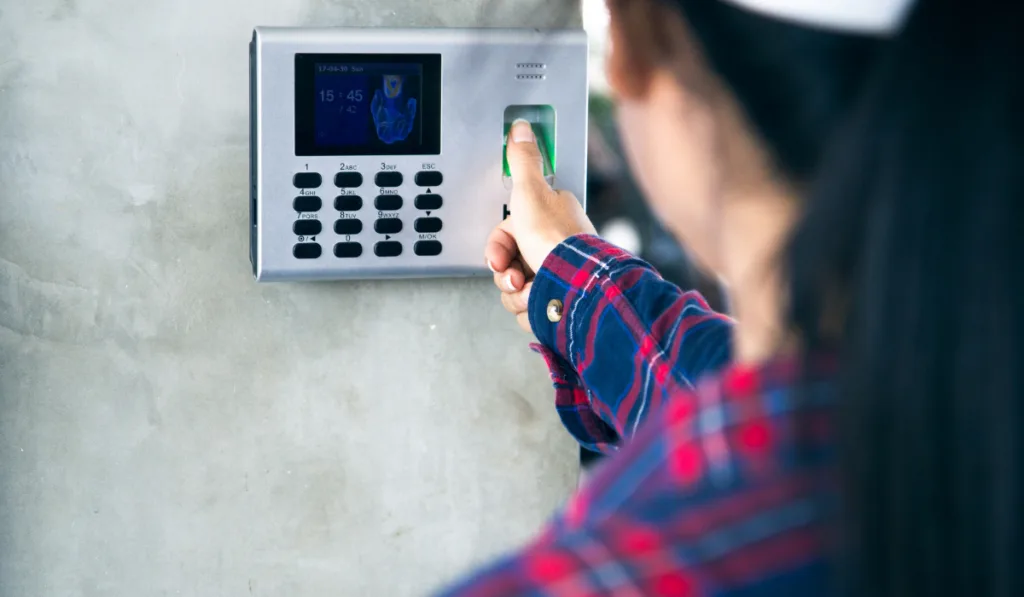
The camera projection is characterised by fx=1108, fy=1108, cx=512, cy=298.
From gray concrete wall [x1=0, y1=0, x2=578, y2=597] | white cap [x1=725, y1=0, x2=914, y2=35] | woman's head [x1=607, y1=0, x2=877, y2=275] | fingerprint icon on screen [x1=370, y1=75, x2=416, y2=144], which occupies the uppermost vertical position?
white cap [x1=725, y1=0, x2=914, y2=35]

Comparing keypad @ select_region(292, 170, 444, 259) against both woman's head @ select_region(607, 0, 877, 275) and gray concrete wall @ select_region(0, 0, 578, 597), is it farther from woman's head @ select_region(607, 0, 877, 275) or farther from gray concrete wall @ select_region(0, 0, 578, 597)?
woman's head @ select_region(607, 0, 877, 275)

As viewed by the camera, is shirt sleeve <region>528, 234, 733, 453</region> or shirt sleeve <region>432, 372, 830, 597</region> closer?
shirt sleeve <region>432, 372, 830, 597</region>

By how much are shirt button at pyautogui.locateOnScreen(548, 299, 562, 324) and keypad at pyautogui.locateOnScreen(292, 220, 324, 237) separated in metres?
0.14

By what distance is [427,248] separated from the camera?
667mm

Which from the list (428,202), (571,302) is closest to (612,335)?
(571,302)

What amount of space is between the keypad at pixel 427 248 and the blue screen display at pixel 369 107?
5 centimetres

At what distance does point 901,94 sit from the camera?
0.27 metres

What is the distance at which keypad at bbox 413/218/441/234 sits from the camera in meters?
0.66

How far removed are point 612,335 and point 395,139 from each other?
17cm

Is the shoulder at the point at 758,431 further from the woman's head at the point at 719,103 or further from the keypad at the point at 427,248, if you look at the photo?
the keypad at the point at 427,248

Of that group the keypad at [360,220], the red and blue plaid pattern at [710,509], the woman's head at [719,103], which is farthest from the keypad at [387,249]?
the red and blue plaid pattern at [710,509]

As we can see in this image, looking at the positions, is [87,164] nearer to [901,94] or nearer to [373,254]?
[373,254]

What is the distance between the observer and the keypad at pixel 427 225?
0.66m

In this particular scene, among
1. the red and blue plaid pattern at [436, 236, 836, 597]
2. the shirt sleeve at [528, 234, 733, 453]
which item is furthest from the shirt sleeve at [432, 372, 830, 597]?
the shirt sleeve at [528, 234, 733, 453]
